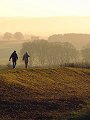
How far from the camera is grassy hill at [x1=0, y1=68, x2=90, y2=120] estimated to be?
2216 centimetres

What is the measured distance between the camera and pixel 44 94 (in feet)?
91.0

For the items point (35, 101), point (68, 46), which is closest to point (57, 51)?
point (68, 46)

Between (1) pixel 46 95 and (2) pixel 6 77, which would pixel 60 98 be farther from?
(2) pixel 6 77

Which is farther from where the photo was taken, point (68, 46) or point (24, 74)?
point (68, 46)

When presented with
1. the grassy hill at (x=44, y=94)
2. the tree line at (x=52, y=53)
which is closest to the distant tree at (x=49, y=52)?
the tree line at (x=52, y=53)

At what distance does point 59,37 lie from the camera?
158m

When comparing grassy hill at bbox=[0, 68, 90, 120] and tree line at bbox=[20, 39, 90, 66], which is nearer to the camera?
grassy hill at bbox=[0, 68, 90, 120]

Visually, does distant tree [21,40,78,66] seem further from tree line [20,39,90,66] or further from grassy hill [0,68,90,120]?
grassy hill [0,68,90,120]

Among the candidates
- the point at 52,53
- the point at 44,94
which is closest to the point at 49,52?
the point at 52,53

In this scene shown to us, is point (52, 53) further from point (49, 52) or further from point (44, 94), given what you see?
point (44, 94)

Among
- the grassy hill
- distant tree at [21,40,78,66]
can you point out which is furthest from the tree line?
the grassy hill

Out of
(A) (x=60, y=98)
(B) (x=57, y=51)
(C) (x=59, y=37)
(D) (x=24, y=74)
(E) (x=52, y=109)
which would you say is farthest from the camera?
(C) (x=59, y=37)

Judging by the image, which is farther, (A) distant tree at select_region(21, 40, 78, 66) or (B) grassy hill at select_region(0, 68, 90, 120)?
(A) distant tree at select_region(21, 40, 78, 66)

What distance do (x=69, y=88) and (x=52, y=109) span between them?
26.1 ft
